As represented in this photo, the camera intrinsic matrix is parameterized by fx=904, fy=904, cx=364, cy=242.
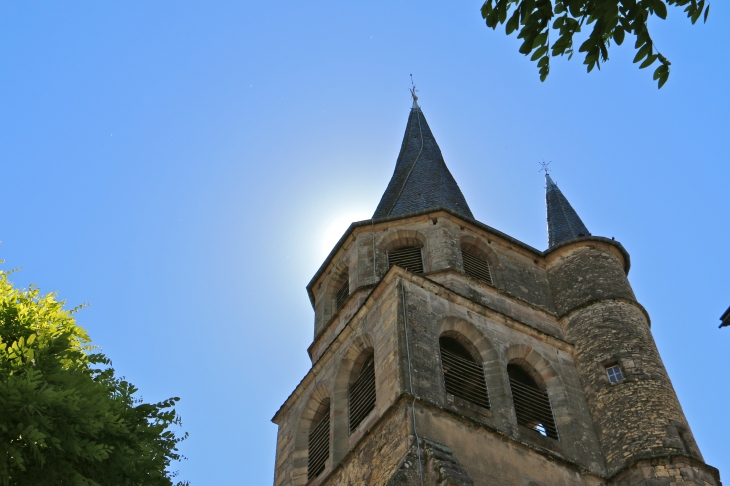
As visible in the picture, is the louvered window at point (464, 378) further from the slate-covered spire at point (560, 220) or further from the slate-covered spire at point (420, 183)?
the slate-covered spire at point (560, 220)

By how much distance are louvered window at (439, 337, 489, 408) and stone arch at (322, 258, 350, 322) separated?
4.23m

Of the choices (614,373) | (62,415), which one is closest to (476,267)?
(614,373)

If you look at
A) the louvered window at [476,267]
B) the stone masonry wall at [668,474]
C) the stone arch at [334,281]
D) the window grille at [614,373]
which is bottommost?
the stone masonry wall at [668,474]

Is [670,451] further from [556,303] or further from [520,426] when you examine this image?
[556,303]

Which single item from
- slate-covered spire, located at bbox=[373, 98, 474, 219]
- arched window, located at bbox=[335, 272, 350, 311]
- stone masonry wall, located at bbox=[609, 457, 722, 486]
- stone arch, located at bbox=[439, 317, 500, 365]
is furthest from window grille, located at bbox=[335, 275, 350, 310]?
stone masonry wall, located at bbox=[609, 457, 722, 486]

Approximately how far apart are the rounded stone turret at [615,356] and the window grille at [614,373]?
2cm

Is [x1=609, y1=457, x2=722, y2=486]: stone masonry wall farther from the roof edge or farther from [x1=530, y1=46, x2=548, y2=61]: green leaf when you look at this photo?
[x1=530, y1=46, x2=548, y2=61]: green leaf

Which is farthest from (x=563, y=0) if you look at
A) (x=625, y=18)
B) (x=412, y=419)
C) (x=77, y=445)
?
(x=412, y=419)

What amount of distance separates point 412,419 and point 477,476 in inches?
42.4

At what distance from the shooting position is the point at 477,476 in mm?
11422

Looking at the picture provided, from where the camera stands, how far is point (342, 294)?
17938mm

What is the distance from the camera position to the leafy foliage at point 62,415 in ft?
25.2

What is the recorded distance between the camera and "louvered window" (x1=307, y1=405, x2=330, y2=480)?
1412 centimetres

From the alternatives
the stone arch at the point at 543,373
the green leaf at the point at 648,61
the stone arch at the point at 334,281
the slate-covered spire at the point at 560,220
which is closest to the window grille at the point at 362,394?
the stone arch at the point at 543,373
